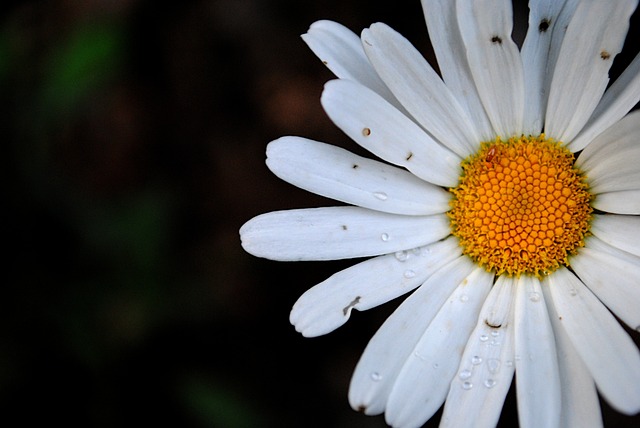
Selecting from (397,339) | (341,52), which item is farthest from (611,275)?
(341,52)

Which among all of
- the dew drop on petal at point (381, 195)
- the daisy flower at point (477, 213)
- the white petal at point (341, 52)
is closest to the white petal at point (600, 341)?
the daisy flower at point (477, 213)

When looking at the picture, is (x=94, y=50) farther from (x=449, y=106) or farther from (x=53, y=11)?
(x=449, y=106)

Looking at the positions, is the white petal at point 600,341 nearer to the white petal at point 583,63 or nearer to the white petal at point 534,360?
the white petal at point 534,360

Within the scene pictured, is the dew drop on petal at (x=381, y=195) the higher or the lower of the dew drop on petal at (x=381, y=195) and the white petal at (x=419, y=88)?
the lower

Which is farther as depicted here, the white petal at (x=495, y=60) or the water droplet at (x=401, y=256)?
the water droplet at (x=401, y=256)

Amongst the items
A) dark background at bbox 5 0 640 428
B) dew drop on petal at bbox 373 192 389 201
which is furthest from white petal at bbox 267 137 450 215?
dark background at bbox 5 0 640 428

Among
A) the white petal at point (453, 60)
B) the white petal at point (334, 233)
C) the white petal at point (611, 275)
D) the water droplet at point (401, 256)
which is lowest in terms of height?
the white petal at point (611, 275)

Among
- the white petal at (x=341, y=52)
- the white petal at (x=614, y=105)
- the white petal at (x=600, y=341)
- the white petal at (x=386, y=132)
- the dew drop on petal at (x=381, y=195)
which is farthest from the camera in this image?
the dew drop on petal at (x=381, y=195)
